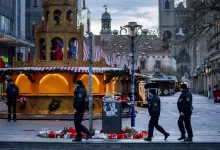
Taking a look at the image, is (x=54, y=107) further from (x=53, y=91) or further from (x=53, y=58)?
(x=53, y=58)

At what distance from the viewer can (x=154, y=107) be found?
16.8m

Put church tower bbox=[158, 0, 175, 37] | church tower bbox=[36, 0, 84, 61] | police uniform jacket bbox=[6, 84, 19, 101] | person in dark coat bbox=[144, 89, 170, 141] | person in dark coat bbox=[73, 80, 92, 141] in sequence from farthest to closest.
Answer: church tower bbox=[158, 0, 175, 37], church tower bbox=[36, 0, 84, 61], police uniform jacket bbox=[6, 84, 19, 101], person in dark coat bbox=[144, 89, 170, 141], person in dark coat bbox=[73, 80, 92, 141]

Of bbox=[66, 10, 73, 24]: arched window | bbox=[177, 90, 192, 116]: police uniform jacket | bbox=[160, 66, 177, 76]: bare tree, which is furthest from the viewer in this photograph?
bbox=[160, 66, 177, 76]: bare tree

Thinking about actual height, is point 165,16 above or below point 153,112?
above

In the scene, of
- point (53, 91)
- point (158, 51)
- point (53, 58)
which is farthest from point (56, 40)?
point (158, 51)

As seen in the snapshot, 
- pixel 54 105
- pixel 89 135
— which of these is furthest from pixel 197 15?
pixel 89 135

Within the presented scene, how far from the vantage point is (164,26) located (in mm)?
187125

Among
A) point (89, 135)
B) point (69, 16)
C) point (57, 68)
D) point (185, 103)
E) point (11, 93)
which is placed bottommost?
point (89, 135)

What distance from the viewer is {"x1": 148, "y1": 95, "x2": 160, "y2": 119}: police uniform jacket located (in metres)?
16.8

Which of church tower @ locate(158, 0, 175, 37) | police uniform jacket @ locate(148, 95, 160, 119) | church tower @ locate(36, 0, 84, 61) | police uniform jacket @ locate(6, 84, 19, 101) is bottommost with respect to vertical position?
police uniform jacket @ locate(148, 95, 160, 119)

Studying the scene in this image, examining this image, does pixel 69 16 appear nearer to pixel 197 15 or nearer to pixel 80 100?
pixel 197 15

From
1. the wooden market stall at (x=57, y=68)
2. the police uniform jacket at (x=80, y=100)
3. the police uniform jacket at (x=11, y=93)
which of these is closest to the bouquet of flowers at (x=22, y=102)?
the wooden market stall at (x=57, y=68)

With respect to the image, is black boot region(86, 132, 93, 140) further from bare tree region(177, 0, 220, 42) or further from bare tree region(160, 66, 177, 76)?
bare tree region(160, 66, 177, 76)

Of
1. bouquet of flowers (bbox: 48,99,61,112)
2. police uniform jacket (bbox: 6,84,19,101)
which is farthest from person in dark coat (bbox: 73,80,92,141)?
bouquet of flowers (bbox: 48,99,61,112)
